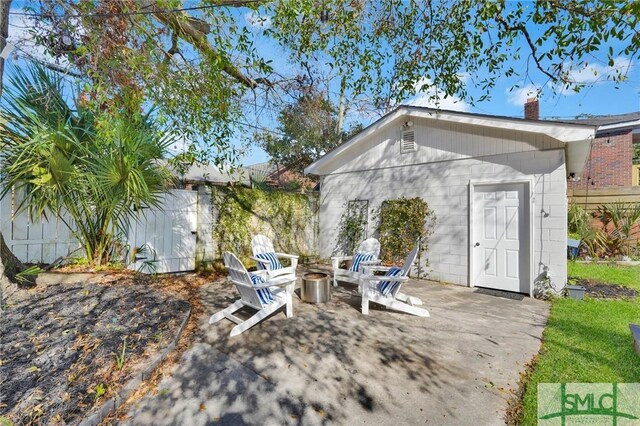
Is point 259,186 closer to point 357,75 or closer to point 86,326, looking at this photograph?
point 357,75

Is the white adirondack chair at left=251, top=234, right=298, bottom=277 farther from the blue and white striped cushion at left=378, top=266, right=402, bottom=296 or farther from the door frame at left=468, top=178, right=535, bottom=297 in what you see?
the door frame at left=468, top=178, right=535, bottom=297

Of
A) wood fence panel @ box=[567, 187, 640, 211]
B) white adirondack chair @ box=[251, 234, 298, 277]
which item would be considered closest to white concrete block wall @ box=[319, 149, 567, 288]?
white adirondack chair @ box=[251, 234, 298, 277]

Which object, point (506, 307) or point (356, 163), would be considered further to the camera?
point (356, 163)

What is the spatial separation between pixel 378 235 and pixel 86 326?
6.61 m

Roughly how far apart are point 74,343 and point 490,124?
772 centimetres

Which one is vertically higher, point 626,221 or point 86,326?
point 626,221

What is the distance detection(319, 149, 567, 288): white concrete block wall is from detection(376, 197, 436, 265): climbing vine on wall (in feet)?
0.64

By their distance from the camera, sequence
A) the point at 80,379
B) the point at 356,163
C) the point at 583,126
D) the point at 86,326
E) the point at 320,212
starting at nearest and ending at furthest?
the point at 80,379
the point at 86,326
the point at 583,126
the point at 356,163
the point at 320,212

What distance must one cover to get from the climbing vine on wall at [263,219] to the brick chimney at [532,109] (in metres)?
7.47

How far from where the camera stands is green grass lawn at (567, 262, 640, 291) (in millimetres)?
6507

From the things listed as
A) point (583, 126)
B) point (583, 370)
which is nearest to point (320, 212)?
point (583, 126)

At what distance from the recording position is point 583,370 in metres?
2.97
